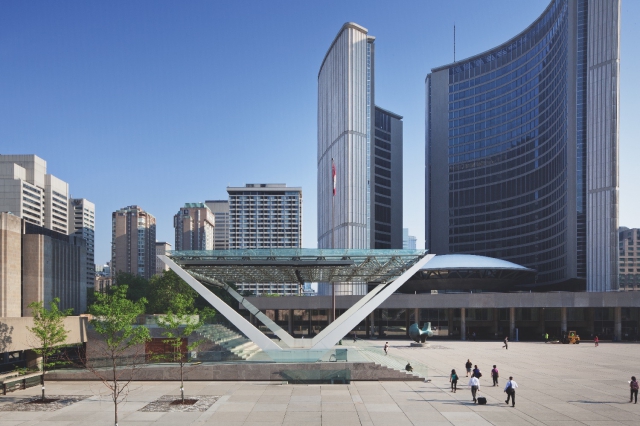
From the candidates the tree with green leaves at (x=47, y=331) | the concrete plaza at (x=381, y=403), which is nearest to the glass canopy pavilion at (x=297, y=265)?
the concrete plaza at (x=381, y=403)

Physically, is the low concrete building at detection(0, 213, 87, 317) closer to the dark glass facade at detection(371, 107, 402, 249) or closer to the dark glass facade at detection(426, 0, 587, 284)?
the dark glass facade at detection(426, 0, 587, 284)

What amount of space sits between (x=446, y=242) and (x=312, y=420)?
124m

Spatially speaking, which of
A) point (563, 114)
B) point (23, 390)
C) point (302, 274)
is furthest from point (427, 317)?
point (23, 390)

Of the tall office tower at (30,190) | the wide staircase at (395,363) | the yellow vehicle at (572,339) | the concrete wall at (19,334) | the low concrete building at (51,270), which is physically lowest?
the yellow vehicle at (572,339)

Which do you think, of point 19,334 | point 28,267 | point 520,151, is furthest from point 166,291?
point 520,151

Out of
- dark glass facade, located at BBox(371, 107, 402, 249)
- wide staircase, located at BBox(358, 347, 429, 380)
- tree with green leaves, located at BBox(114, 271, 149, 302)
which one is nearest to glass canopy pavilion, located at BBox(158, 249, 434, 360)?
wide staircase, located at BBox(358, 347, 429, 380)

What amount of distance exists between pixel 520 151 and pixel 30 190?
14304cm

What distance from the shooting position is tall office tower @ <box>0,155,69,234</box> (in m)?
165

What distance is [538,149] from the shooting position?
113 metres

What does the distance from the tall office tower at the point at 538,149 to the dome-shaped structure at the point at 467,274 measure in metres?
9.65

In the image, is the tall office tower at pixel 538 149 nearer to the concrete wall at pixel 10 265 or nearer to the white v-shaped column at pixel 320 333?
the white v-shaped column at pixel 320 333

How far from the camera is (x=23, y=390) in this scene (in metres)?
30.4

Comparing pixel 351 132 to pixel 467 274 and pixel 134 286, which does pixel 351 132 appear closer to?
pixel 467 274

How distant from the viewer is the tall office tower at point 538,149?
264 ft
